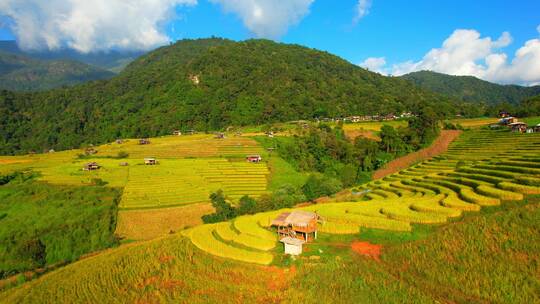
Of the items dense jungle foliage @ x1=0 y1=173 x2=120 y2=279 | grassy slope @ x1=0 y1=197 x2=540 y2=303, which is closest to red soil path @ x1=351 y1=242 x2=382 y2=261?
grassy slope @ x1=0 y1=197 x2=540 y2=303

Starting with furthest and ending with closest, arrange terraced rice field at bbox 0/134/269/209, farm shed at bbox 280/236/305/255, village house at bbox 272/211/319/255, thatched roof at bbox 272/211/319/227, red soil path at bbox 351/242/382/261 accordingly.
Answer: terraced rice field at bbox 0/134/269/209, thatched roof at bbox 272/211/319/227, village house at bbox 272/211/319/255, farm shed at bbox 280/236/305/255, red soil path at bbox 351/242/382/261

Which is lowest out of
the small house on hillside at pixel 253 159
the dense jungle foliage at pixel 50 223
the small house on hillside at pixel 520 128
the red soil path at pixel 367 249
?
the dense jungle foliage at pixel 50 223

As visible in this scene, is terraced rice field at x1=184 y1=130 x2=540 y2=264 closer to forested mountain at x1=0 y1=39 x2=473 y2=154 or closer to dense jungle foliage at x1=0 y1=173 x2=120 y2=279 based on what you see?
dense jungle foliage at x1=0 y1=173 x2=120 y2=279

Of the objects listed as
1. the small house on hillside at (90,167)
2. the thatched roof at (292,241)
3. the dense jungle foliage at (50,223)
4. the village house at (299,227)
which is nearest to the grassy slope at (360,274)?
the thatched roof at (292,241)

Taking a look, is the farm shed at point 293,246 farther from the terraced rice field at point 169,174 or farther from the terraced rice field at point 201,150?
the terraced rice field at point 201,150

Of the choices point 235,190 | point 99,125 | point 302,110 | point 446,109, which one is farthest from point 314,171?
point 99,125

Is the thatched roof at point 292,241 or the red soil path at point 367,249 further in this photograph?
the thatched roof at point 292,241

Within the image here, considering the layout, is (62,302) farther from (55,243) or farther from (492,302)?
(492,302)
